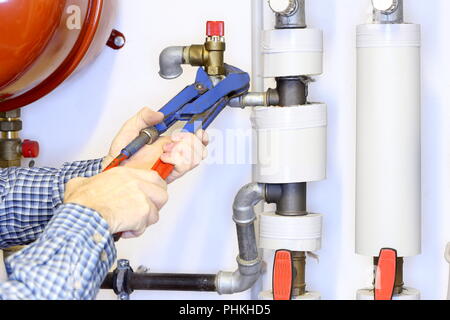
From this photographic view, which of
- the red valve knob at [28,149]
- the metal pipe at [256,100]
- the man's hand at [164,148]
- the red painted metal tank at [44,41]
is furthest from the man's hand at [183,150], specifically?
the red valve knob at [28,149]

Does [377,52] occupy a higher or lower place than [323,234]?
higher

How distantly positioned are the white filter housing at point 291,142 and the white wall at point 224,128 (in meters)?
0.09

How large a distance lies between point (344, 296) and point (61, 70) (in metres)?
0.51

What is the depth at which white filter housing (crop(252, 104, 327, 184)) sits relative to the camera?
914mm

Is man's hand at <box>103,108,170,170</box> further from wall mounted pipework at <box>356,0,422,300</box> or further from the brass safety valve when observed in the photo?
wall mounted pipework at <box>356,0,422,300</box>

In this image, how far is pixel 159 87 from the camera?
41.9 inches

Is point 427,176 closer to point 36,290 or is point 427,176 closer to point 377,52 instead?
point 377,52

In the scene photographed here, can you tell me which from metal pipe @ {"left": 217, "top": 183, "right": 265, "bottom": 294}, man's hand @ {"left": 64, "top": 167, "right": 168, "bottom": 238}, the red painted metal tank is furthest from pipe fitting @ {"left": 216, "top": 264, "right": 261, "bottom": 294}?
the red painted metal tank

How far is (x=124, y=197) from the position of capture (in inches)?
28.8

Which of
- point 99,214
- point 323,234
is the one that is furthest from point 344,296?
point 99,214

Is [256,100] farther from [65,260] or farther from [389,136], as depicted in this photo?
[65,260]

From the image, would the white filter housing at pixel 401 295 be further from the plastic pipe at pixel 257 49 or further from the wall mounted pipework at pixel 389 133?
the plastic pipe at pixel 257 49

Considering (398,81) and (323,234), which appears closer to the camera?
(398,81)

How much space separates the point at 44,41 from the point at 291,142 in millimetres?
331
